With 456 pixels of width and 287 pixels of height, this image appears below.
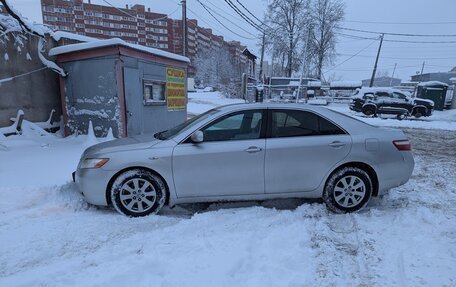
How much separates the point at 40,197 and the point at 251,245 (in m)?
3.18

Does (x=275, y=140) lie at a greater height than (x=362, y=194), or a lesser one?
greater

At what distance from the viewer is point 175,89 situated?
9.84m

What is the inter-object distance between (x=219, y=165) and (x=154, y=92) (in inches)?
223

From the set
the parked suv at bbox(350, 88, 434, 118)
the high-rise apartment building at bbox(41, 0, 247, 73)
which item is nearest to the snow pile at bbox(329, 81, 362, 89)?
the parked suv at bbox(350, 88, 434, 118)

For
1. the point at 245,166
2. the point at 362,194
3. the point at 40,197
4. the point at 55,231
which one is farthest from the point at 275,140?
the point at 40,197

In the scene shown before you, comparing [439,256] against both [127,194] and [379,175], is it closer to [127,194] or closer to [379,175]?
[379,175]

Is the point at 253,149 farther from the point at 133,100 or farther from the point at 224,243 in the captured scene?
the point at 133,100

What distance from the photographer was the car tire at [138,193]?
382 centimetres

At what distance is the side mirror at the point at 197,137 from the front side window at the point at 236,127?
5.6 inches

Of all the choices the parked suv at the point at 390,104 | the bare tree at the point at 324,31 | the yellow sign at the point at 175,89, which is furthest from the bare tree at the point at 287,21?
the yellow sign at the point at 175,89

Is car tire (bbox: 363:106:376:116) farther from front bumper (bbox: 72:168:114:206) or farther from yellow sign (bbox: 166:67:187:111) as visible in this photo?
front bumper (bbox: 72:168:114:206)

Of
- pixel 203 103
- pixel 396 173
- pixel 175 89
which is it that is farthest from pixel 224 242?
pixel 203 103

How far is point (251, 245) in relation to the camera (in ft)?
10.5

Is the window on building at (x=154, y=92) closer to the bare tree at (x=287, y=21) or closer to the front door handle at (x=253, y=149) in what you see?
the front door handle at (x=253, y=149)
